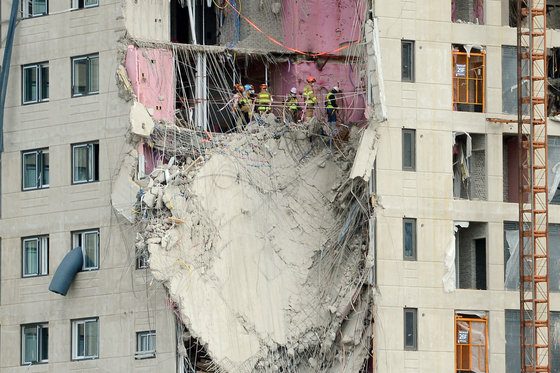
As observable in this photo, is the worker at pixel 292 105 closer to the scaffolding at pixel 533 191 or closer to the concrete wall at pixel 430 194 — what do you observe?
the concrete wall at pixel 430 194

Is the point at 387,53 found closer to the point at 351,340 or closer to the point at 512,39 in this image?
the point at 512,39

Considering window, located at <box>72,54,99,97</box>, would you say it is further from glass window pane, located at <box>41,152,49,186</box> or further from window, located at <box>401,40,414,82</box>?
window, located at <box>401,40,414,82</box>

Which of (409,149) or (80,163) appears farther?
(80,163)

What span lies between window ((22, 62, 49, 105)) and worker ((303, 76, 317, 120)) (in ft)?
31.7

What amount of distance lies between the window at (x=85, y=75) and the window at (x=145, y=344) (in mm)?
9233

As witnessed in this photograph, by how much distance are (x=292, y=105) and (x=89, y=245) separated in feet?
30.0

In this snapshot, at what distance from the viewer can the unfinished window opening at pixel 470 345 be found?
79.2 metres

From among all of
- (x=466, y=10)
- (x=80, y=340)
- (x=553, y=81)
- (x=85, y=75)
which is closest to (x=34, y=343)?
(x=80, y=340)

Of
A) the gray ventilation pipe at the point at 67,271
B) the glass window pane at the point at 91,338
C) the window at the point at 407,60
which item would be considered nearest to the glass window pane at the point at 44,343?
the glass window pane at the point at 91,338

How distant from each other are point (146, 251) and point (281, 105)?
8774 mm

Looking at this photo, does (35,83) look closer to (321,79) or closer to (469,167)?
(321,79)

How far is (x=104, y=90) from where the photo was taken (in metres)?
81.3

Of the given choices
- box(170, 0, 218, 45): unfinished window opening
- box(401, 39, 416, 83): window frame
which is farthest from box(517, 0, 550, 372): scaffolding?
box(170, 0, 218, 45): unfinished window opening

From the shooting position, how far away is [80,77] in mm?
82312
